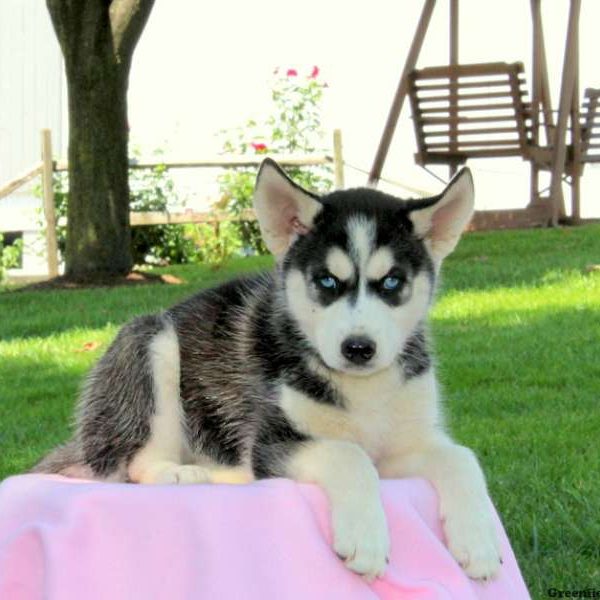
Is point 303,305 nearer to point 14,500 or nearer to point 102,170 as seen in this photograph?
point 14,500

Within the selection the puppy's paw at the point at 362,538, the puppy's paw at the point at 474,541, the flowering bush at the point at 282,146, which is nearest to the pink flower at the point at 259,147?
the flowering bush at the point at 282,146

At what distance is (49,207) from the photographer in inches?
560

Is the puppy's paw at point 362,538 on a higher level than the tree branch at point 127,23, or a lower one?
lower

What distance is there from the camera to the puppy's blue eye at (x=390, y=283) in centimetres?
368

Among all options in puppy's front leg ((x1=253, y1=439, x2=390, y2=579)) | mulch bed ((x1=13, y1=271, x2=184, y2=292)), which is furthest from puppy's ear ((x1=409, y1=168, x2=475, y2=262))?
mulch bed ((x1=13, y1=271, x2=184, y2=292))

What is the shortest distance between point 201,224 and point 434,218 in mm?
11294

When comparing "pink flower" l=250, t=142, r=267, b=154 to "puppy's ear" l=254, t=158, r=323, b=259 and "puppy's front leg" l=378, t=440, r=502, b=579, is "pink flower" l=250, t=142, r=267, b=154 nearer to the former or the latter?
"puppy's ear" l=254, t=158, r=323, b=259

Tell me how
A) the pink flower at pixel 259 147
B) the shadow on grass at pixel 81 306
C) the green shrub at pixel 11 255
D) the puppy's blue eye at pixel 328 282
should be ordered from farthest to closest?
1. the green shrub at pixel 11 255
2. the pink flower at pixel 259 147
3. the shadow on grass at pixel 81 306
4. the puppy's blue eye at pixel 328 282

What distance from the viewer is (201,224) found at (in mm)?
15125

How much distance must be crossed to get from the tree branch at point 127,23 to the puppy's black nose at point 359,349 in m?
9.02

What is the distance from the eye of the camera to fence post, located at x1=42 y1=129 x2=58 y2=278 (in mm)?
14166

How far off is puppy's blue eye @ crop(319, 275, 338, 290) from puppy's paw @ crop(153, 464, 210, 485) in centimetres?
69

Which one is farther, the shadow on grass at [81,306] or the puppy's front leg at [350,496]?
the shadow on grass at [81,306]

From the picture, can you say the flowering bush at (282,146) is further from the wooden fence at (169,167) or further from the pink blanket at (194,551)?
the pink blanket at (194,551)
